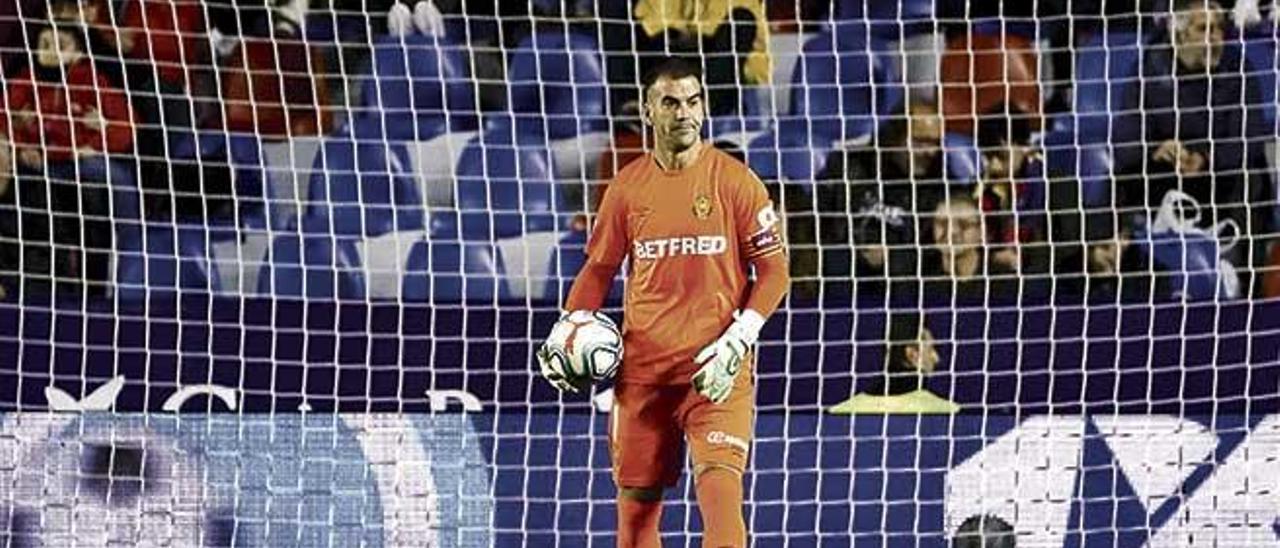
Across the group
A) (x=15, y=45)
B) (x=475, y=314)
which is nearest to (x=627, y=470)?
(x=475, y=314)

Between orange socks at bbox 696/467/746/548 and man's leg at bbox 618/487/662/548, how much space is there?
0.24 metres

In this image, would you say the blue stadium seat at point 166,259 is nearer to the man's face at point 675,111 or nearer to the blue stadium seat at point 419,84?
the blue stadium seat at point 419,84

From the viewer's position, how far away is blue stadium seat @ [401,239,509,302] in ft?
29.2

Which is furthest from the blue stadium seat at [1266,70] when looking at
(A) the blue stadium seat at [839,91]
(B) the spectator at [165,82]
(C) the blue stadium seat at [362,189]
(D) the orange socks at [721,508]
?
(B) the spectator at [165,82]

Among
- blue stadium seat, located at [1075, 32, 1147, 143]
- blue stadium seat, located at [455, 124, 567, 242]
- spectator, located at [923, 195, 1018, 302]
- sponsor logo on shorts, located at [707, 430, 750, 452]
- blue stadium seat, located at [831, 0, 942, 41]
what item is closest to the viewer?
sponsor logo on shorts, located at [707, 430, 750, 452]

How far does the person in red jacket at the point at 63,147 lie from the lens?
8.85 m

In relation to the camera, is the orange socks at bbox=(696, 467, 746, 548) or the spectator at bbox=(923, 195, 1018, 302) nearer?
the orange socks at bbox=(696, 467, 746, 548)

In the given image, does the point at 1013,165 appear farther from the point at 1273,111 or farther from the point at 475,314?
the point at 475,314

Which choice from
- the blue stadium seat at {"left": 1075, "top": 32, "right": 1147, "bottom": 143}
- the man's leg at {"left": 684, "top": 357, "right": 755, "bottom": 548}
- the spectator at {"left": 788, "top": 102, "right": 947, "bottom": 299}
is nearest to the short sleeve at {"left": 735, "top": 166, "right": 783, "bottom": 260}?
the man's leg at {"left": 684, "top": 357, "right": 755, "bottom": 548}

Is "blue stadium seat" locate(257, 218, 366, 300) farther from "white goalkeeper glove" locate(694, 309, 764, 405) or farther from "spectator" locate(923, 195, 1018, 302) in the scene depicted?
"white goalkeeper glove" locate(694, 309, 764, 405)

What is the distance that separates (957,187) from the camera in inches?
356

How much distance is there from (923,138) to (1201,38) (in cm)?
93

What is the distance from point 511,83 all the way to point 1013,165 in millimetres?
1639

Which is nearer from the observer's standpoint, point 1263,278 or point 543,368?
point 543,368
